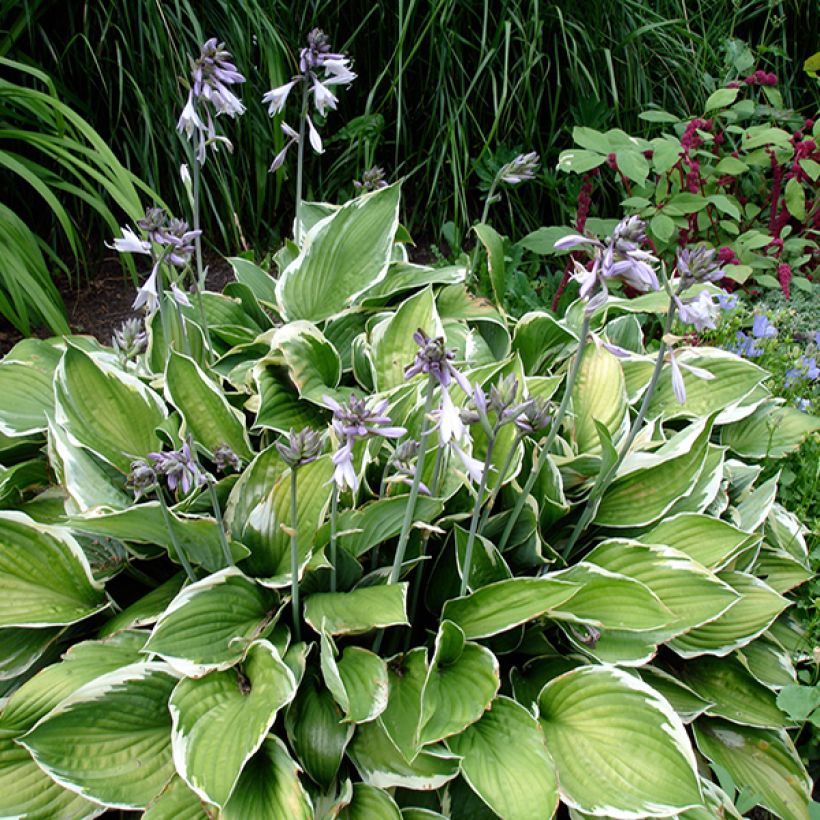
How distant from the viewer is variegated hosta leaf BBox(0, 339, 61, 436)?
6.82 ft

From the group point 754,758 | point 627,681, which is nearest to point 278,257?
point 627,681

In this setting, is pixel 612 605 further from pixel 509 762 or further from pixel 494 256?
pixel 494 256

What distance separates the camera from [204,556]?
5.80 ft

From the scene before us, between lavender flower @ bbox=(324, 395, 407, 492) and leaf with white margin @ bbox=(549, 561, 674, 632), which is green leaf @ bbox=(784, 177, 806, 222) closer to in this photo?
leaf with white margin @ bbox=(549, 561, 674, 632)

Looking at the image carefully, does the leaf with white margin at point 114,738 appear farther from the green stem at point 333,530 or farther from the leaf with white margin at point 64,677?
the green stem at point 333,530

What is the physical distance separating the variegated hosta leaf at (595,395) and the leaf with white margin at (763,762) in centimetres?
71

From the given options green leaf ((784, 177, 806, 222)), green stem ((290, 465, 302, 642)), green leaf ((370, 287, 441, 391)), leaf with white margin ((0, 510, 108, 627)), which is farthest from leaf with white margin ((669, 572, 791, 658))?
green leaf ((784, 177, 806, 222))

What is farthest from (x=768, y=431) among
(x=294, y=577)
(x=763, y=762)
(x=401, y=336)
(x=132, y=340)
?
(x=132, y=340)

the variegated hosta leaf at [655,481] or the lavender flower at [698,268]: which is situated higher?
the lavender flower at [698,268]

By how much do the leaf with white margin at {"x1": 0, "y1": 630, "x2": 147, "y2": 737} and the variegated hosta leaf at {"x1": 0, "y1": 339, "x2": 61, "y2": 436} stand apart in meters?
0.65

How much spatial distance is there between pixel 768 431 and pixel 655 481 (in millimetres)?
588

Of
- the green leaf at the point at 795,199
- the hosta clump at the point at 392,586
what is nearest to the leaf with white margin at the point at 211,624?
the hosta clump at the point at 392,586

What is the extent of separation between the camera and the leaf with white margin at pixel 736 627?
1819 millimetres

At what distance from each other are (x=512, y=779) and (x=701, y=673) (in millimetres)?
655
